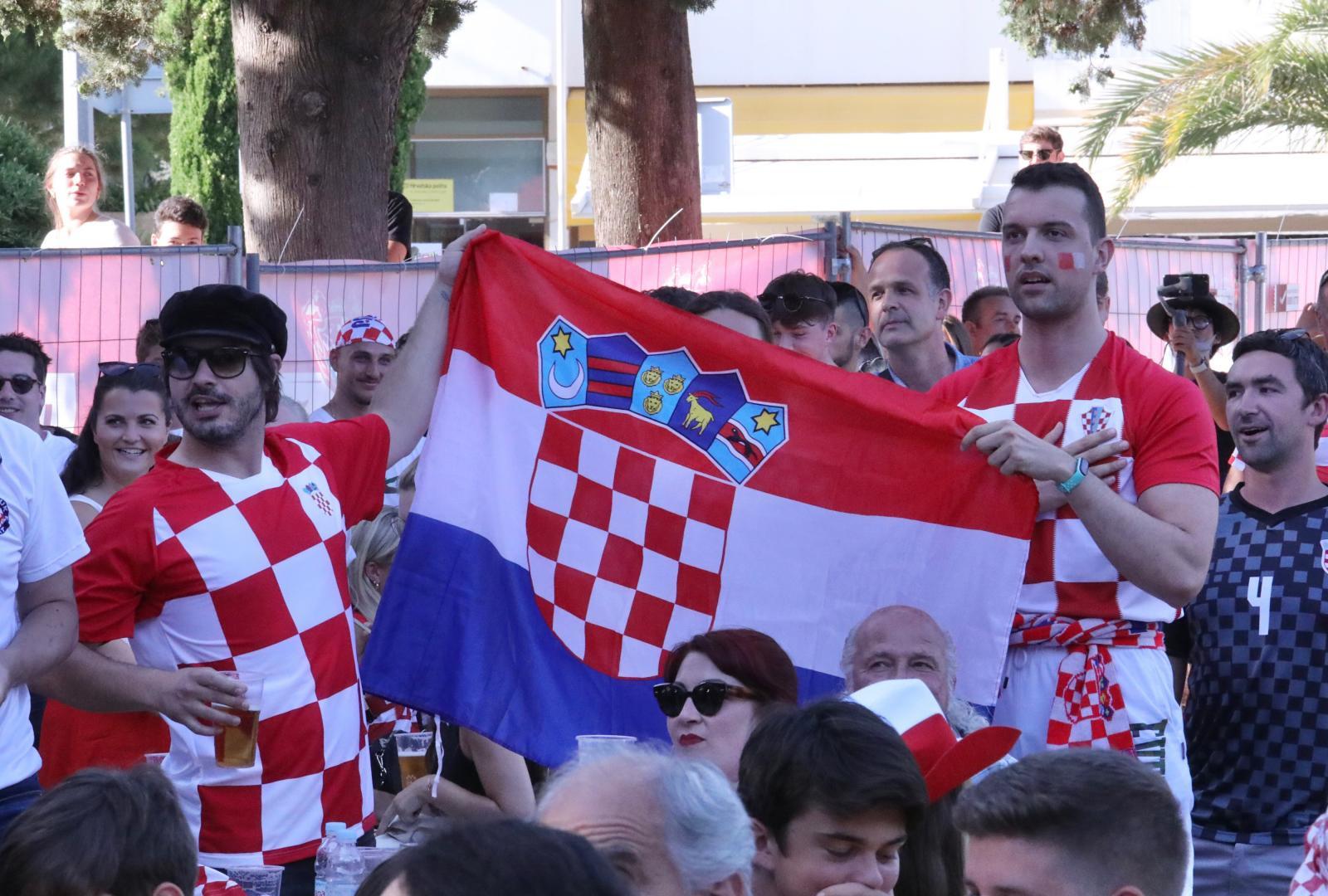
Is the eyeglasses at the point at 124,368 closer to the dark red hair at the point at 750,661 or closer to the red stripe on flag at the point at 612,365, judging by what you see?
the red stripe on flag at the point at 612,365

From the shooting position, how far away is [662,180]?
12.2 meters

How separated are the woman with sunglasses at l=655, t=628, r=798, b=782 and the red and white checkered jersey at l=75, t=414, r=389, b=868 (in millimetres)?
937

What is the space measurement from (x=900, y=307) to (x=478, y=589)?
2.26m

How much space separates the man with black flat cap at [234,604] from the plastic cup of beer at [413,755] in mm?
810

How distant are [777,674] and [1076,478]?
81cm

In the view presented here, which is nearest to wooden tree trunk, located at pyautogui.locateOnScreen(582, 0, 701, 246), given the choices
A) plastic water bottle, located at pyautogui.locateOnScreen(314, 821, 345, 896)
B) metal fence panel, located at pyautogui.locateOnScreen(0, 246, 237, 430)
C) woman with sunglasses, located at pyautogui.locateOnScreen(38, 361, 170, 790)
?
metal fence panel, located at pyautogui.locateOnScreen(0, 246, 237, 430)

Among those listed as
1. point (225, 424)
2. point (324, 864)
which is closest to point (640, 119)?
point (225, 424)

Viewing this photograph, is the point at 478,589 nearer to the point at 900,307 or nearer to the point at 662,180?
the point at 900,307

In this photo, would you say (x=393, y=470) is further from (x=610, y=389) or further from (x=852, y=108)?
(x=852, y=108)

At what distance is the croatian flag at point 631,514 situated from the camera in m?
4.67

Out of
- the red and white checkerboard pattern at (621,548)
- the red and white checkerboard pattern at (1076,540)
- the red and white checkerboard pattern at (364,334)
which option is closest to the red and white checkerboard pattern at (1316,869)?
the red and white checkerboard pattern at (1076,540)

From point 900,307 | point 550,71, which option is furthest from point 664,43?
point 550,71

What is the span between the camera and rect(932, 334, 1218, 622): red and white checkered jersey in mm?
4211

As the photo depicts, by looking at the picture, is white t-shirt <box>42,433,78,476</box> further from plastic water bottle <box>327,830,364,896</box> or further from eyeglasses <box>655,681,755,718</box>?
eyeglasses <box>655,681,755,718</box>
